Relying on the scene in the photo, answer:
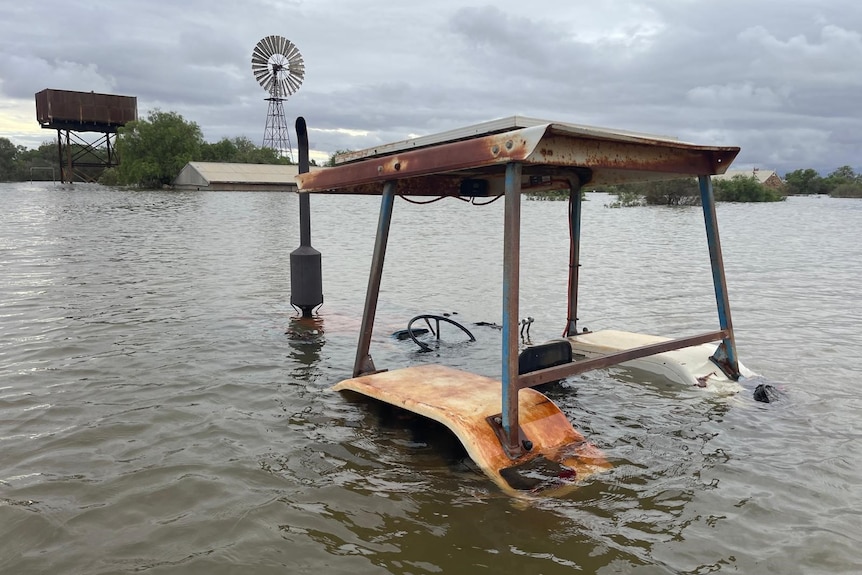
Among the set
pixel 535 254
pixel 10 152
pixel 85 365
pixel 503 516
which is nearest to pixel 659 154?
pixel 503 516

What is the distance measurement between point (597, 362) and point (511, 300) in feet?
4.65

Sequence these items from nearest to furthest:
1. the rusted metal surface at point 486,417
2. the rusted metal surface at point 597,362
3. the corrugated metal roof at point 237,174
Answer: the rusted metal surface at point 486,417, the rusted metal surface at point 597,362, the corrugated metal roof at point 237,174

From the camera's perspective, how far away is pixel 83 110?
82438mm

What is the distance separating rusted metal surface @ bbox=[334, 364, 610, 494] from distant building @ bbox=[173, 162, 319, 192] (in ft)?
229

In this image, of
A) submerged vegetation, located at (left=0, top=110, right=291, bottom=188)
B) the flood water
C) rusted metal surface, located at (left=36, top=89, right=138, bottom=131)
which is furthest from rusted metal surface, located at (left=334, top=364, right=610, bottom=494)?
rusted metal surface, located at (left=36, top=89, right=138, bottom=131)

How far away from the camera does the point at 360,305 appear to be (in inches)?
492

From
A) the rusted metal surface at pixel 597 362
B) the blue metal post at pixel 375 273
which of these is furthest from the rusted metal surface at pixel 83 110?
the rusted metal surface at pixel 597 362

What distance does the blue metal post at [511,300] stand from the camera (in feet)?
14.0

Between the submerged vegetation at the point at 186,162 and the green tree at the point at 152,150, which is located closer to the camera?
the submerged vegetation at the point at 186,162

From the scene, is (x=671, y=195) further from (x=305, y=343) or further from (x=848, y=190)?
(x=848, y=190)

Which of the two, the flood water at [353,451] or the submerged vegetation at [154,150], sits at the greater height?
the submerged vegetation at [154,150]

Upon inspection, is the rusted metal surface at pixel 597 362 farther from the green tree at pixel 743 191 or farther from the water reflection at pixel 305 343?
the green tree at pixel 743 191

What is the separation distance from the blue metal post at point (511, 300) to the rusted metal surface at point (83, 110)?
9287 centimetres

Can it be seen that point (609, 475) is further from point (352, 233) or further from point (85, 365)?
point (352, 233)
